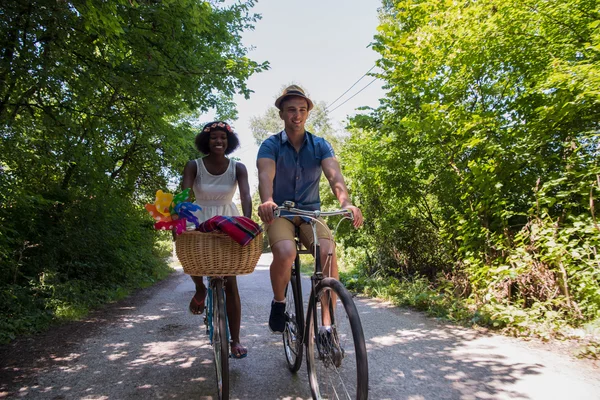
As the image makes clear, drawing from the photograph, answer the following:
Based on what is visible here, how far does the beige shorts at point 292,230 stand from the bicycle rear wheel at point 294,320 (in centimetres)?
22

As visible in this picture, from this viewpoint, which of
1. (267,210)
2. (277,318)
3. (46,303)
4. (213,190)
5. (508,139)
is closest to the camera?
(267,210)

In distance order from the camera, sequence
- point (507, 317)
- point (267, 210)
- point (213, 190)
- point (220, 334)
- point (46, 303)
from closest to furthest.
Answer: point (267, 210) < point (220, 334) < point (213, 190) < point (507, 317) < point (46, 303)

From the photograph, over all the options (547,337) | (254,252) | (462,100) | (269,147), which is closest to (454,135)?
(462,100)

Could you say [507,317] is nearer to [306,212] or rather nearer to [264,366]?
[264,366]

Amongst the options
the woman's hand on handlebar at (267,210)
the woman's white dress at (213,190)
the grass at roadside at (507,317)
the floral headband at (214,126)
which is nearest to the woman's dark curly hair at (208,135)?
the floral headband at (214,126)

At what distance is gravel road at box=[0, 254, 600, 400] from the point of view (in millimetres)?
3049

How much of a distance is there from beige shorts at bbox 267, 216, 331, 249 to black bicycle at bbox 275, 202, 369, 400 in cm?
8

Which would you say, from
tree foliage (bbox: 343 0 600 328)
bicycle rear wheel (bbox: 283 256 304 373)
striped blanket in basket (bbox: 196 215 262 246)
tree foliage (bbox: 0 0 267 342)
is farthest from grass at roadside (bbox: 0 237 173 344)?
tree foliage (bbox: 343 0 600 328)

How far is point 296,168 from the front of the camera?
325 centimetres

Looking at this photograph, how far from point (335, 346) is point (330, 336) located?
2.9 inches

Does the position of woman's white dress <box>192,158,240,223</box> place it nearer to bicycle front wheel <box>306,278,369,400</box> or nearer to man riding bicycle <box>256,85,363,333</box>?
man riding bicycle <box>256,85,363,333</box>

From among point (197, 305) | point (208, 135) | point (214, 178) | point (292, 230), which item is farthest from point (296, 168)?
point (197, 305)

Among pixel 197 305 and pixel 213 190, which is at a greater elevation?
pixel 213 190

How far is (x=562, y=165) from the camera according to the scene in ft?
15.8
